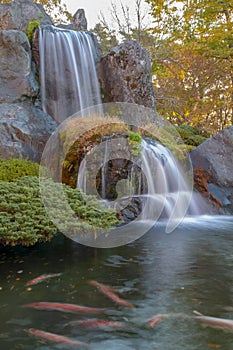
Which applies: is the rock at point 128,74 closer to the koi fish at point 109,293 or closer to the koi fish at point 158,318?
the koi fish at point 109,293

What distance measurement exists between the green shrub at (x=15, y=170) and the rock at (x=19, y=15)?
6.98 metres

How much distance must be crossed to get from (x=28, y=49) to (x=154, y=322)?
914cm

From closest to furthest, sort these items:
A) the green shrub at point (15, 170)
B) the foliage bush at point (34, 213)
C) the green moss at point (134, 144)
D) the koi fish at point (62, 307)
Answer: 1. the koi fish at point (62, 307)
2. the foliage bush at point (34, 213)
3. the green shrub at point (15, 170)
4. the green moss at point (134, 144)

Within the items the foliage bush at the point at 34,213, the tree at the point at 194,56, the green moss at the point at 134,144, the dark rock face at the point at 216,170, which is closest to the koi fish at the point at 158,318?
the foliage bush at the point at 34,213

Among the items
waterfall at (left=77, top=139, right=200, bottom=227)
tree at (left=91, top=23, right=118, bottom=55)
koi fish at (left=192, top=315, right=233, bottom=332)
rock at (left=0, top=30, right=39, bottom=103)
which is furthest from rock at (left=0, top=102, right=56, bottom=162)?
tree at (left=91, top=23, right=118, bottom=55)

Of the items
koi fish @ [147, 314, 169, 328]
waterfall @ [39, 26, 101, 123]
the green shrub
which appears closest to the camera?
koi fish @ [147, 314, 169, 328]

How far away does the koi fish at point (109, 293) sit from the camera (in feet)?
10.3

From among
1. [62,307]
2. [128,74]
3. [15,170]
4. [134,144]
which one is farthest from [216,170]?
[62,307]

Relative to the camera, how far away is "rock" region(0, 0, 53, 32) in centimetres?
1104

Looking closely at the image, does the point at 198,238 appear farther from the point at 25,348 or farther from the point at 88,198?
the point at 25,348

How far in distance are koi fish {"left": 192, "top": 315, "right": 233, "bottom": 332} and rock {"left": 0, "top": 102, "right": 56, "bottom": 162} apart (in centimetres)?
522

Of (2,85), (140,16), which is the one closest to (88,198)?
(2,85)

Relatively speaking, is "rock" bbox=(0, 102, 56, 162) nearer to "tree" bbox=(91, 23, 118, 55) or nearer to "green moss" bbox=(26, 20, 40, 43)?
"green moss" bbox=(26, 20, 40, 43)

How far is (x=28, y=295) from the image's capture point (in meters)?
3.31
